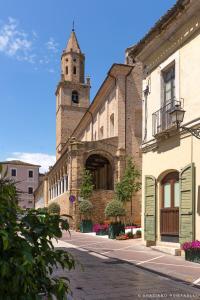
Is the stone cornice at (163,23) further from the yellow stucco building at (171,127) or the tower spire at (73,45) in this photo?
the tower spire at (73,45)

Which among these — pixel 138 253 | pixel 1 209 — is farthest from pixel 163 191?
pixel 1 209

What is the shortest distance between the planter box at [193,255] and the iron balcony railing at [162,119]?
14.7 feet

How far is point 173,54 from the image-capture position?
15703 millimetres

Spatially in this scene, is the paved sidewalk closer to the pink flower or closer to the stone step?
the stone step

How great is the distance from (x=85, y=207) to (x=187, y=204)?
16.8 metres

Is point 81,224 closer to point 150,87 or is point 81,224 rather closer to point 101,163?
point 101,163

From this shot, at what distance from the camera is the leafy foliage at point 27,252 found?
251cm

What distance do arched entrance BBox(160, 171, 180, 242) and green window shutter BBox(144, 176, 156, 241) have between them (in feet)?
1.13

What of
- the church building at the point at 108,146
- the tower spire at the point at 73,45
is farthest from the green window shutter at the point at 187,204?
the tower spire at the point at 73,45

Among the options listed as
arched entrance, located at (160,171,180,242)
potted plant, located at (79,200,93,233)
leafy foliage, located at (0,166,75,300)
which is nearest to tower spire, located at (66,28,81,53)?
potted plant, located at (79,200,93,233)

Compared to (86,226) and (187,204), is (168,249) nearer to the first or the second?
(187,204)

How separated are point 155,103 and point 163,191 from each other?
344 cm

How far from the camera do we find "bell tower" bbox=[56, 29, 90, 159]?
64938 millimetres

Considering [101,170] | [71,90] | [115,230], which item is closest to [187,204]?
[115,230]
